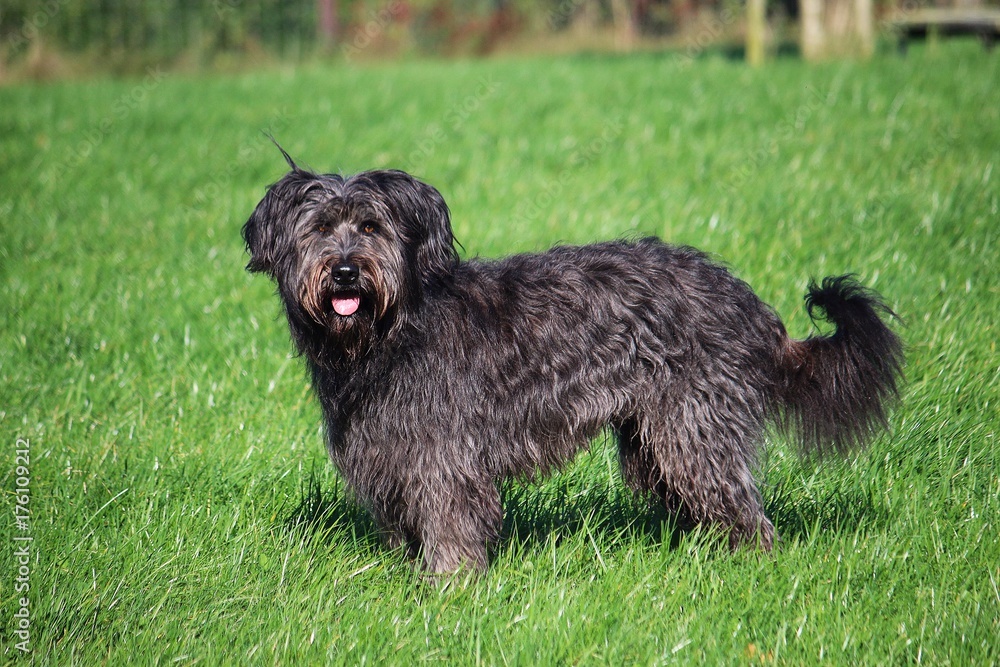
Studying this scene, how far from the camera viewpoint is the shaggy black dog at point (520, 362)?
3.63 meters

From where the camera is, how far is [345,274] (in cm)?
349

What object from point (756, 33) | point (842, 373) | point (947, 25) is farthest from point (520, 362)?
point (947, 25)

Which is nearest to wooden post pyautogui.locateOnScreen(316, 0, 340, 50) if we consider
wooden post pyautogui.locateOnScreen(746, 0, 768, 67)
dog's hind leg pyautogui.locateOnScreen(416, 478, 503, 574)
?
wooden post pyautogui.locateOnScreen(746, 0, 768, 67)

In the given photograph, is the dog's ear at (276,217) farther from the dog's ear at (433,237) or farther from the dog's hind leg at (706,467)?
the dog's hind leg at (706,467)

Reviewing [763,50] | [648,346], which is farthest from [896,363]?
[763,50]

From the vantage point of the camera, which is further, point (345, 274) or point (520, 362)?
point (520, 362)

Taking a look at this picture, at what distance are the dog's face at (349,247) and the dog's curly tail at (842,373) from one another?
157 centimetres

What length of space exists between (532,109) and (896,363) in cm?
884

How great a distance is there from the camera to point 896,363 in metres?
4.00

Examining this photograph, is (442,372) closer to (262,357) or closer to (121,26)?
(262,357)

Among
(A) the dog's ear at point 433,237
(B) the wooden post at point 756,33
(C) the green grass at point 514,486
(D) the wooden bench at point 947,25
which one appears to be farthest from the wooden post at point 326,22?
(A) the dog's ear at point 433,237

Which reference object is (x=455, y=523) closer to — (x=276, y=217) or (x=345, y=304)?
(x=345, y=304)

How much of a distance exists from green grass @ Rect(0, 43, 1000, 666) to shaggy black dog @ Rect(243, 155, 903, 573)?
27cm

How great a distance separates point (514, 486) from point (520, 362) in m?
1.06
